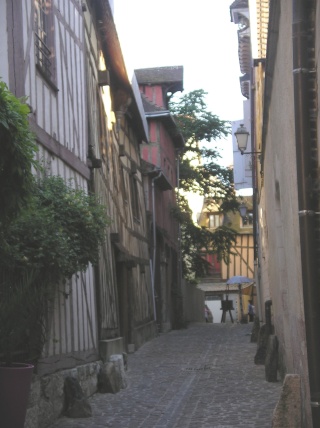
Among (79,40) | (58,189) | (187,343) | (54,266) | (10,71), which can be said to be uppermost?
(79,40)

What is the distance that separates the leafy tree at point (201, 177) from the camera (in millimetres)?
31562

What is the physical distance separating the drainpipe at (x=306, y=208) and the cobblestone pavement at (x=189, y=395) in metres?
2.39

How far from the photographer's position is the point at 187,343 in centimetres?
1964

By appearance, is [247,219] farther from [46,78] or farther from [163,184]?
[46,78]

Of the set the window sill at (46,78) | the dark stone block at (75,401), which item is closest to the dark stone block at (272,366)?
the dark stone block at (75,401)

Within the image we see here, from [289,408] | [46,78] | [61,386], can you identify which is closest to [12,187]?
[289,408]

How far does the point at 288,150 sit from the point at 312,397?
222 cm

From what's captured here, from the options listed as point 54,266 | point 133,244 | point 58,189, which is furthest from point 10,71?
point 133,244

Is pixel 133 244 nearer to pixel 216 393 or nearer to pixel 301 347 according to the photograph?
pixel 216 393

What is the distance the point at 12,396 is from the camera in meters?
6.07

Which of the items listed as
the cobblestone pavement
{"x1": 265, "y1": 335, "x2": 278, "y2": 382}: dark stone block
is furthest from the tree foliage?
{"x1": 265, "y1": 335, "x2": 278, "y2": 382}: dark stone block

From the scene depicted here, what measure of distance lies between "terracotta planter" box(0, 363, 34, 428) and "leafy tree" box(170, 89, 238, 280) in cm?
2502

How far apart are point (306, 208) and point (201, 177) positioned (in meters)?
27.3

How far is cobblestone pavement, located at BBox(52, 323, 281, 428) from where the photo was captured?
8.26 meters
